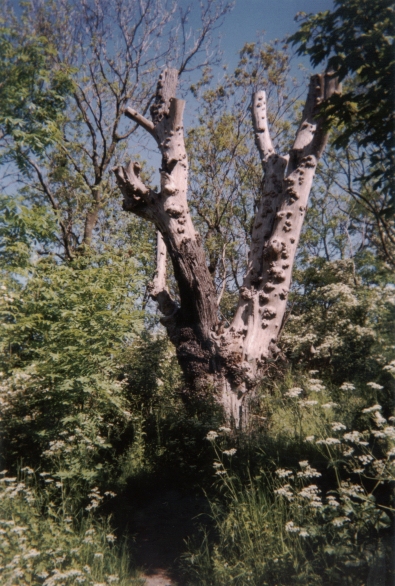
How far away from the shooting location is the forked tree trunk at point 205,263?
212 inches

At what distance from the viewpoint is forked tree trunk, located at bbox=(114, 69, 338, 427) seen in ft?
17.7

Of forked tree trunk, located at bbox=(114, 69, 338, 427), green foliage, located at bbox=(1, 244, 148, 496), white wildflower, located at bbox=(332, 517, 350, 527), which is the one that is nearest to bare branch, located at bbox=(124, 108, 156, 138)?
forked tree trunk, located at bbox=(114, 69, 338, 427)

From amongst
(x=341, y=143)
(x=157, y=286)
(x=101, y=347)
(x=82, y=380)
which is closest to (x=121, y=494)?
(x=82, y=380)

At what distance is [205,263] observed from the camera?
18.9 feet

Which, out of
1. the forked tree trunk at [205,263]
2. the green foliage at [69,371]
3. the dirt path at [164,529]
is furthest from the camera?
the forked tree trunk at [205,263]

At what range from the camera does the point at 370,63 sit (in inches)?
134

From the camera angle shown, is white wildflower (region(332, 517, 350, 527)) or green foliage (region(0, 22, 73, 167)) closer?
white wildflower (region(332, 517, 350, 527))

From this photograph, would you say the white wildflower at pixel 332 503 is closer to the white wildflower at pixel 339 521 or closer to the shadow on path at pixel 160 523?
the white wildflower at pixel 339 521

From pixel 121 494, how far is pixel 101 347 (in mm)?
1579

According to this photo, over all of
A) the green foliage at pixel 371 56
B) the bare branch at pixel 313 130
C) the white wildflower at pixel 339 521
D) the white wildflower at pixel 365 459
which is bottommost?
the white wildflower at pixel 339 521

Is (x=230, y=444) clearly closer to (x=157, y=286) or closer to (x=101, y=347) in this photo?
(x=101, y=347)

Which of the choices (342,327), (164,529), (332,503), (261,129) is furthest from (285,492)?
(261,129)

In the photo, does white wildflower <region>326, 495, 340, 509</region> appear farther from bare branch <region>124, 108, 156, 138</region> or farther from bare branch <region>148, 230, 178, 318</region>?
bare branch <region>124, 108, 156, 138</region>

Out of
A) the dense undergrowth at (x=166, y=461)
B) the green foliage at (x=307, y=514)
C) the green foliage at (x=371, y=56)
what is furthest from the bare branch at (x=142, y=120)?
the green foliage at (x=307, y=514)
